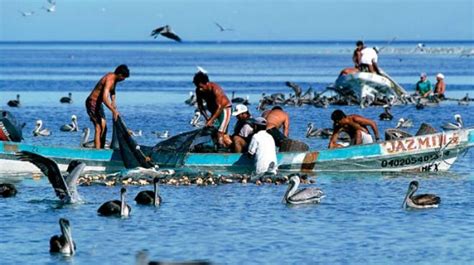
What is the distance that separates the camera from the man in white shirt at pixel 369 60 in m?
40.8

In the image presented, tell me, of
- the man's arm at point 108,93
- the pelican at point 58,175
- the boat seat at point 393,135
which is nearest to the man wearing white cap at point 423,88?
the boat seat at point 393,135

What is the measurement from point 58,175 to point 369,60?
2509 centimetres

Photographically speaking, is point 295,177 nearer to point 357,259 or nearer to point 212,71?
point 357,259

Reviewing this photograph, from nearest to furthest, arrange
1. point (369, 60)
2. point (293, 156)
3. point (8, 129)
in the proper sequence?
1. point (293, 156)
2. point (8, 129)
3. point (369, 60)

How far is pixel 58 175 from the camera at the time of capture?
1712 cm

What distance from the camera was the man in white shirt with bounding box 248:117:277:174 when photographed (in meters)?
20.3

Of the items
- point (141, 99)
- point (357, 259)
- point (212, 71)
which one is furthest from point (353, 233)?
point (212, 71)

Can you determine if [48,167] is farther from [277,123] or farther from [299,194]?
[277,123]

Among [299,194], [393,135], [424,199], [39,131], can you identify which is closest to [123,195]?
[299,194]

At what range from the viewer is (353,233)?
1567cm

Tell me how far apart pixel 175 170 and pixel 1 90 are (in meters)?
37.3

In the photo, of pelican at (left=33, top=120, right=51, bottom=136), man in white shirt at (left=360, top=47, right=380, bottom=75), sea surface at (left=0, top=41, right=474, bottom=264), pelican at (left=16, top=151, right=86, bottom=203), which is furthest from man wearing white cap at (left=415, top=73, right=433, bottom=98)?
pelican at (left=16, top=151, right=86, bottom=203)

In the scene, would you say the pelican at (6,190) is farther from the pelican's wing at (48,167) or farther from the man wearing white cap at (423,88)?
the man wearing white cap at (423,88)

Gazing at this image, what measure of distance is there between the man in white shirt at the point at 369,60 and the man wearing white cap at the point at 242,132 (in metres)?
19.9
